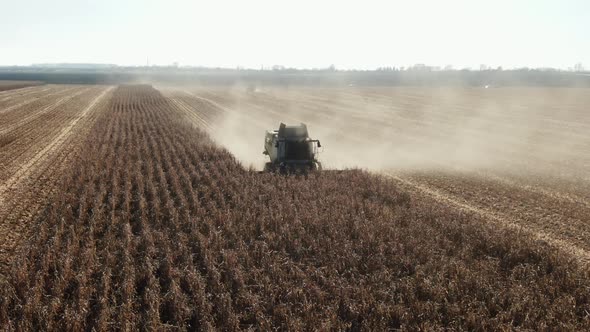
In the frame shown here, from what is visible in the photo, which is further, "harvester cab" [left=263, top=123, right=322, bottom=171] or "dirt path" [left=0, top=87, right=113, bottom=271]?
"harvester cab" [left=263, top=123, right=322, bottom=171]

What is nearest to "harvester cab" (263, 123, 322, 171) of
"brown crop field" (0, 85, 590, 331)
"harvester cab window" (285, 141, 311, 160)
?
"harvester cab window" (285, 141, 311, 160)

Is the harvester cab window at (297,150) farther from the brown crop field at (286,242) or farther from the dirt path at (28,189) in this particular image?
the dirt path at (28,189)

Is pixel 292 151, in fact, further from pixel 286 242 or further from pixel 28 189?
pixel 28 189

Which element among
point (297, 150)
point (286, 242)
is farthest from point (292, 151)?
point (286, 242)

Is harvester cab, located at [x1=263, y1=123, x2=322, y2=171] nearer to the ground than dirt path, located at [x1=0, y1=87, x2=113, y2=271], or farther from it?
farther from it

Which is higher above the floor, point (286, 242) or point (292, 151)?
point (292, 151)

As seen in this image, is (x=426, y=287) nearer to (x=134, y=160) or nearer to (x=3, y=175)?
(x=134, y=160)

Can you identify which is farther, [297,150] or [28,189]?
[297,150]

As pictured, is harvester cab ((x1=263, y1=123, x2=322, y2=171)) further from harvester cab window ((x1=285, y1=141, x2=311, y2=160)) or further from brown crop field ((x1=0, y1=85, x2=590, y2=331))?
brown crop field ((x1=0, y1=85, x2=590, y2=331))
